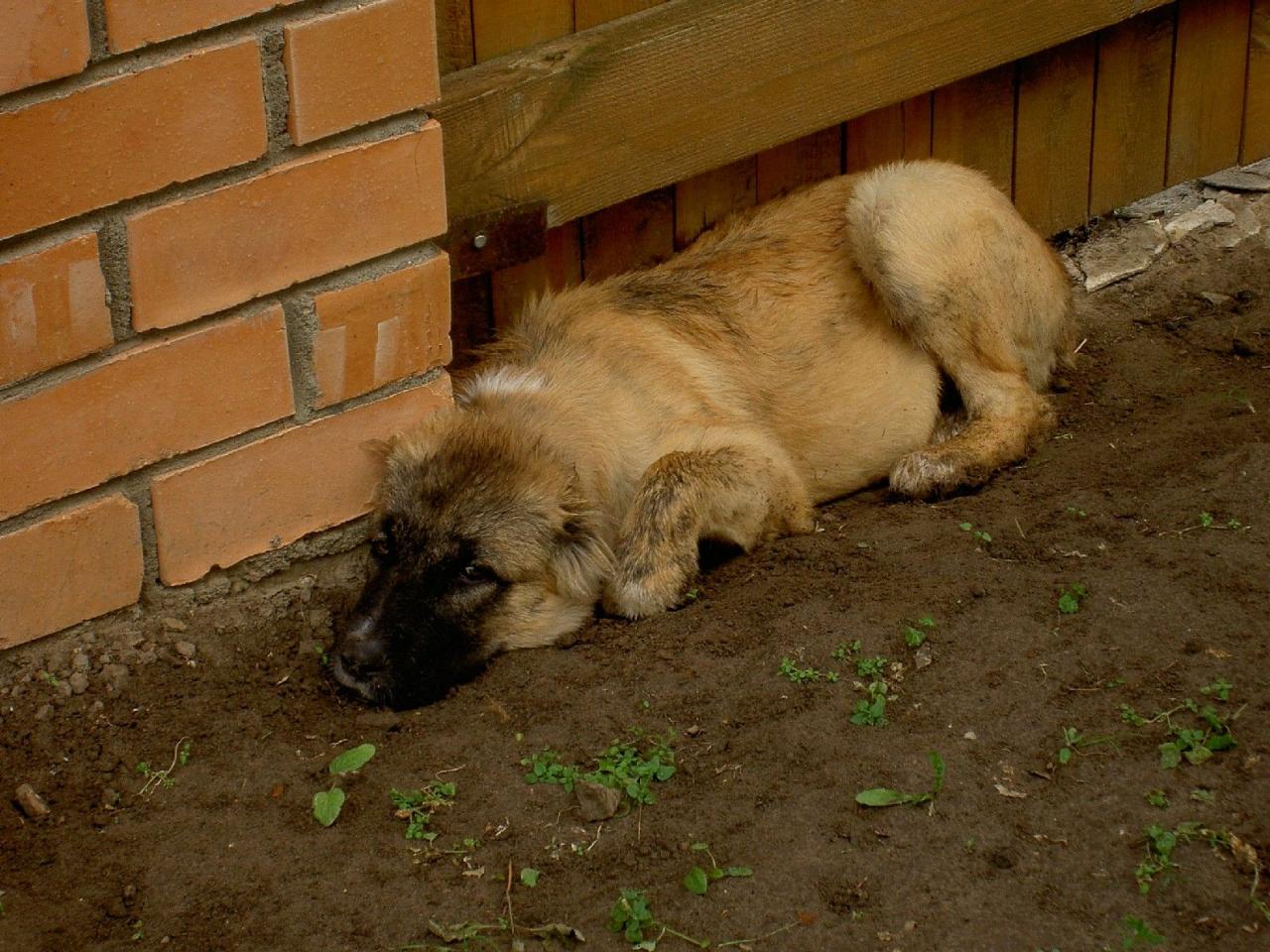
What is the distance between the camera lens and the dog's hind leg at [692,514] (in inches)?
169

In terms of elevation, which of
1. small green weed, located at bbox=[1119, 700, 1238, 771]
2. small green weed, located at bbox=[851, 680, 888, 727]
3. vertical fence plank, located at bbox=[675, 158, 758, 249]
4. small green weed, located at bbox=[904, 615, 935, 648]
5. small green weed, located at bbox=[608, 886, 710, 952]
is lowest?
small green weed, located at bbox=[608, 886, 710, 952]

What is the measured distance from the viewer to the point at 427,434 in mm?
4090

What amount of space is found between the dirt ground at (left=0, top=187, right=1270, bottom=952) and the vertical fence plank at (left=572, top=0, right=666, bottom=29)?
148cm

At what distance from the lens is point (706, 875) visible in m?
3.18

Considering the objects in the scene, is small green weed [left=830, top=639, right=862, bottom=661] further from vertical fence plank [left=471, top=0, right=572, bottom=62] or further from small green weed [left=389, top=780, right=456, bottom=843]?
vertical fence plank [left=471, top=0, right=572, bottom=62]

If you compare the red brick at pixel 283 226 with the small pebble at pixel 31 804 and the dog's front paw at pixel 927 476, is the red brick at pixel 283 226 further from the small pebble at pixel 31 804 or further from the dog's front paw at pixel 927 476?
the dog's front paw at pixel 927 476

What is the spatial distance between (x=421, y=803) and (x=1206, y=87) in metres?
4.01

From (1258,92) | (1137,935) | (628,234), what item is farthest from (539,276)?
(1258,92)

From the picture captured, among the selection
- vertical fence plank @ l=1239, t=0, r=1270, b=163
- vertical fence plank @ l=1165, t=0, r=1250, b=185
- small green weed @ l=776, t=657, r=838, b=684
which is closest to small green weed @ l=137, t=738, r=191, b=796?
small green weed @ l=776, t=657, r=838, b=684

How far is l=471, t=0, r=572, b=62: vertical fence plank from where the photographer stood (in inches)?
168

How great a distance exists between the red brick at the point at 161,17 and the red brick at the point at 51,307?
400mm

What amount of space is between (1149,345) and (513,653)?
8.19ft

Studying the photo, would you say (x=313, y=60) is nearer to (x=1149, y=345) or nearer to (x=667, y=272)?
(x=667, y=272)

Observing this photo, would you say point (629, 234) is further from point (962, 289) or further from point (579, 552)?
point (579, 552)
